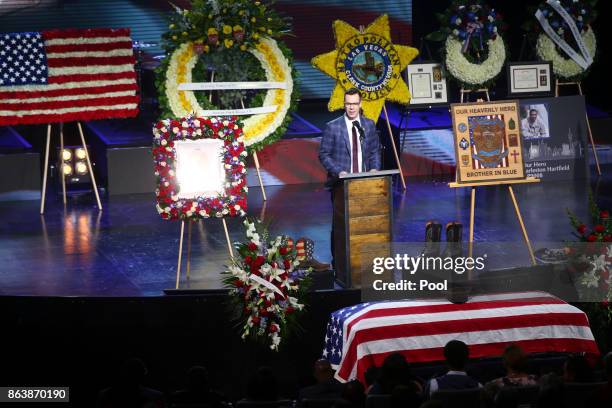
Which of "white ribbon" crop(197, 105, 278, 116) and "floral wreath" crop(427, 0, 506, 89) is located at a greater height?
"floral wreath" crop(427, 0, 506, 89)

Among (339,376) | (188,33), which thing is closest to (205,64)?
(188,33)

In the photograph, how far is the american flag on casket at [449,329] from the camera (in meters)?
8.13

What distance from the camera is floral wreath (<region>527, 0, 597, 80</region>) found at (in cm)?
1544

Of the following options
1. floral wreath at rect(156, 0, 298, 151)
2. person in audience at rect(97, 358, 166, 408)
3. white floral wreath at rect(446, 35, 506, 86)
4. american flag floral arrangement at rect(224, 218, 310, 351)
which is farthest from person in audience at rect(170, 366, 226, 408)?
white floral wreath at rect(446, 35, 506, 86)

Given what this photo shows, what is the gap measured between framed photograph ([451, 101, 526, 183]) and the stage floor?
2.61 ft

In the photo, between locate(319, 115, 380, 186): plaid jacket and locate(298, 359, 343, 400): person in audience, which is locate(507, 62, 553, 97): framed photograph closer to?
locate(319, 115, 380, 186): plaid jacket

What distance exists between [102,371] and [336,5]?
32.5 ft

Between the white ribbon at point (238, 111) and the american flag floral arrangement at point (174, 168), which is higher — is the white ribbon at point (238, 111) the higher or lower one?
the higher one

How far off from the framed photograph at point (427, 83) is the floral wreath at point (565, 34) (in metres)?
1.70

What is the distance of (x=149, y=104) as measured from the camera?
52.6 ft

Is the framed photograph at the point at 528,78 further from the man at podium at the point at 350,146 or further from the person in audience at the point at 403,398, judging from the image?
the person in audience at the point at 403,398

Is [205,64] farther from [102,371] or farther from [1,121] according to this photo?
[102,371]

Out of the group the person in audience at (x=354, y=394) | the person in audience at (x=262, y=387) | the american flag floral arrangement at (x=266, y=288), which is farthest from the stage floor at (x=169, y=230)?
the person in audience at (x=354, y=394)

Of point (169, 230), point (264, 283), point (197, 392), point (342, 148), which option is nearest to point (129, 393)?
point (197, 392)
